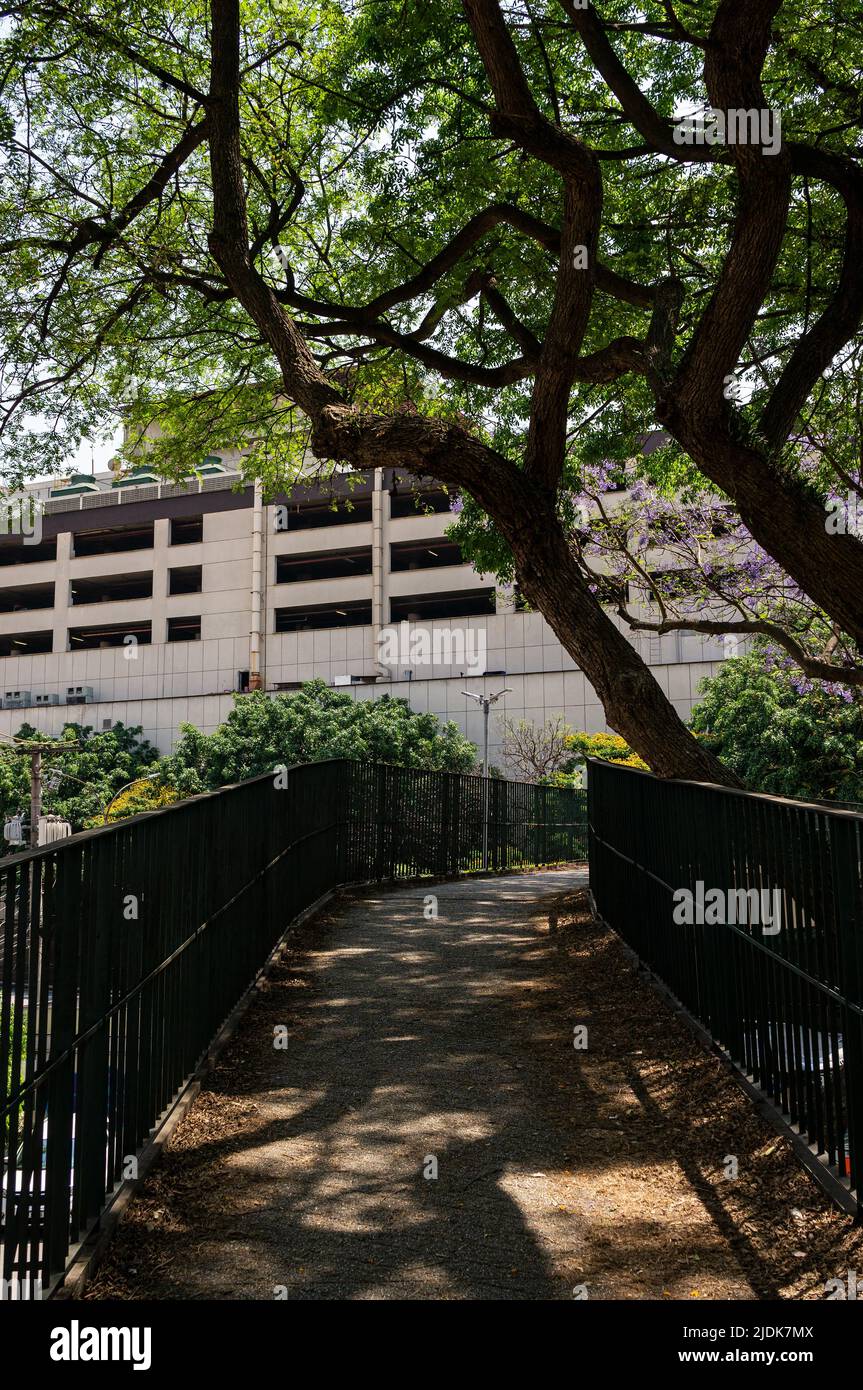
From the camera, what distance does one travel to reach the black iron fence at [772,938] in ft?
14.4

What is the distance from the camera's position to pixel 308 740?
122 feet

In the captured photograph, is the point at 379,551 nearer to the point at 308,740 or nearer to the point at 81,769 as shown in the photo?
the point at 81,769

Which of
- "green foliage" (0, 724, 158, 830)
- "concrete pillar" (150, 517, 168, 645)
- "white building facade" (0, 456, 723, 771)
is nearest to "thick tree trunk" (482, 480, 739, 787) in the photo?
"white building facade" (0, 456, 723, 771)

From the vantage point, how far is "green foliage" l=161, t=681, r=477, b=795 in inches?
1469

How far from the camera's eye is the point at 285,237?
13023 millimetres

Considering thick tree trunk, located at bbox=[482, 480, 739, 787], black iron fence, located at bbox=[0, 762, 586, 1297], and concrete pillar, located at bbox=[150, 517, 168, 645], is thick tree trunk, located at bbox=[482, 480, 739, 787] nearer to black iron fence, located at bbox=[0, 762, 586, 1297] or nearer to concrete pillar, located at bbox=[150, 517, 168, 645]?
black iron fence, located at bbox=[0, 762, 586, 1297]

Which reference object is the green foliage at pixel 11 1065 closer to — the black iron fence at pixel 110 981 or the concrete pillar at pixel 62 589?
the black iron fence at pixel 110 981

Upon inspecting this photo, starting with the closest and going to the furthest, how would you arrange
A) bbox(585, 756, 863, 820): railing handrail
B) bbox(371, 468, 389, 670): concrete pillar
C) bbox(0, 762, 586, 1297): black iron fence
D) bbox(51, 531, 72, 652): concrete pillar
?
bbox(0, 762, 586, 1297): black iron fence, bbox(585, 756, 863, 820): railing handrail, bbox(371, 468, 389, 670): concrete pillar, bbox(51, 531, 72, 652): concrete pillar

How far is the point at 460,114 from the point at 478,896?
9283 mm

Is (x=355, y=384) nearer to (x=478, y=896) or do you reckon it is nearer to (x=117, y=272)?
(x=117, y=272)

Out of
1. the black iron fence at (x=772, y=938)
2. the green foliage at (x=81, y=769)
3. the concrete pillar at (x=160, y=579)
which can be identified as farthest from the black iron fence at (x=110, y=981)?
the concrete pillar at (x=160, y=579)

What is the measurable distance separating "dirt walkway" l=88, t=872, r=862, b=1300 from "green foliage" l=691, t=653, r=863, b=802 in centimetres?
1837

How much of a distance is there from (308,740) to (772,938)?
3232 centimetres
